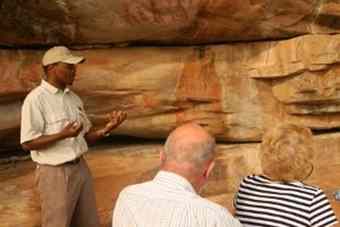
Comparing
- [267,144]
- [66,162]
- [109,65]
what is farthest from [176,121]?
[267,144]

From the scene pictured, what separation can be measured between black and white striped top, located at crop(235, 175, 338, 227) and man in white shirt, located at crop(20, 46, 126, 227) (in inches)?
51.5

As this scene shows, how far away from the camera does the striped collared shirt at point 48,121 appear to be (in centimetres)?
→ 295

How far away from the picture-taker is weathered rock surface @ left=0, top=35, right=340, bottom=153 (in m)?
4.21

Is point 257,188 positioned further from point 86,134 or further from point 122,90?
point 122,90

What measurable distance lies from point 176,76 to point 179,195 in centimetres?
285

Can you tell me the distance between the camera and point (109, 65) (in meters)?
4.21

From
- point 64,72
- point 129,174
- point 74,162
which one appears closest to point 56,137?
point 74,162

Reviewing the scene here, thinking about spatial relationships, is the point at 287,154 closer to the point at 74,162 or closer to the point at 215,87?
the point at 74,162

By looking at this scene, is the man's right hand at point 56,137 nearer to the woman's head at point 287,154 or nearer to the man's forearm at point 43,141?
the man's forearm at point 43,141

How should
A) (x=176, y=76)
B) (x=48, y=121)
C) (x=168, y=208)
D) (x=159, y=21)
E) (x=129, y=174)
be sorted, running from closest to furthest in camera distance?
(x=168, y=208), (x=48, y=121), (x=159, y=21), (x=129, y=174), (x=176, y=76)

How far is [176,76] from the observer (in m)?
4.38

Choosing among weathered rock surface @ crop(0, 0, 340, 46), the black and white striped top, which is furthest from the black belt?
the black and white striped top

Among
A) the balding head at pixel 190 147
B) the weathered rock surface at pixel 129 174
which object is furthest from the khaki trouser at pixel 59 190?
the balding head at pixel 190 147

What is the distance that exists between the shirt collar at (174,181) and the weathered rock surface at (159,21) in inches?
98.8
